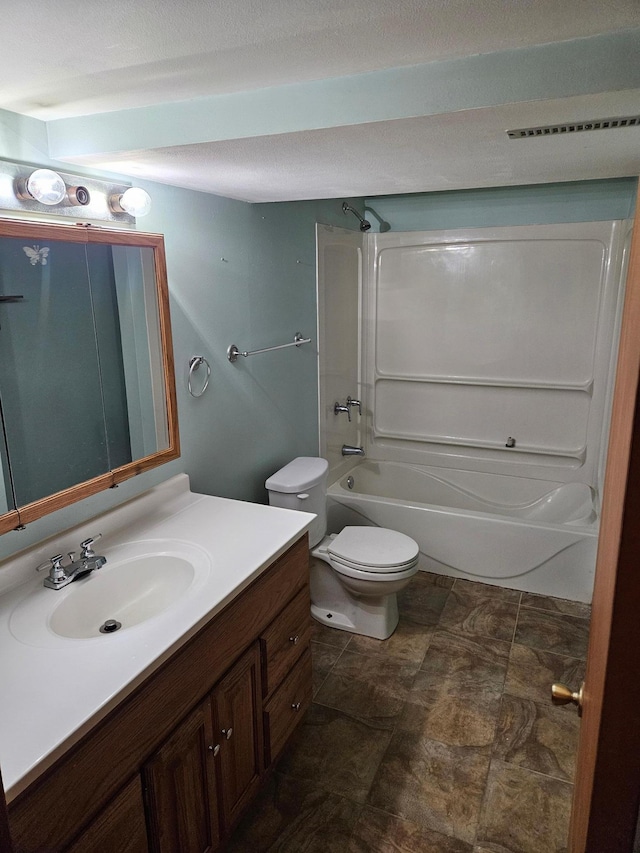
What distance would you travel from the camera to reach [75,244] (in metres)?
1.69

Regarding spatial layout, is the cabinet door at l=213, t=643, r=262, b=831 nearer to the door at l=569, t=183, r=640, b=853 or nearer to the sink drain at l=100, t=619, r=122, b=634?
the sink drain at l=100, t=619, r=122, b=634

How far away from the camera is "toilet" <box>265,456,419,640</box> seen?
8.59 ft

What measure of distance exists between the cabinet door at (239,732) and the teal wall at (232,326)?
0.67m

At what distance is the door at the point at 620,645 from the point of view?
62 centimetres

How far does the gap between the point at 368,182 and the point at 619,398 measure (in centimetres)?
171

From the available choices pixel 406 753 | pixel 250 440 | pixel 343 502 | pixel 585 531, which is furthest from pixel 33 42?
pixel 585 531

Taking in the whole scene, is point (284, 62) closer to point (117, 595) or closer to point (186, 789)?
point (117, 595)

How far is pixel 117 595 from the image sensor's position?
1701 millimetres

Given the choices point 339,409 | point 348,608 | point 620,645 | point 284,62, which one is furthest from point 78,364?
point 339,409

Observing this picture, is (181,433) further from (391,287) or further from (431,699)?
(391,287)

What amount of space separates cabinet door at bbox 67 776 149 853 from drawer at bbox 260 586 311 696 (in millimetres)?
563

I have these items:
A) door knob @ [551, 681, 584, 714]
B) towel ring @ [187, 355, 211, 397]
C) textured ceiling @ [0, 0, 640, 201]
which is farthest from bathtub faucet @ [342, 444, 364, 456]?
door knob @ [551, 681, 584, 714]

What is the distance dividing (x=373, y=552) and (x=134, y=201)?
1.76 metres

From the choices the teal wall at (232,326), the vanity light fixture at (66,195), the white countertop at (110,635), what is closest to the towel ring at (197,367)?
the teal wall at (232,326)
